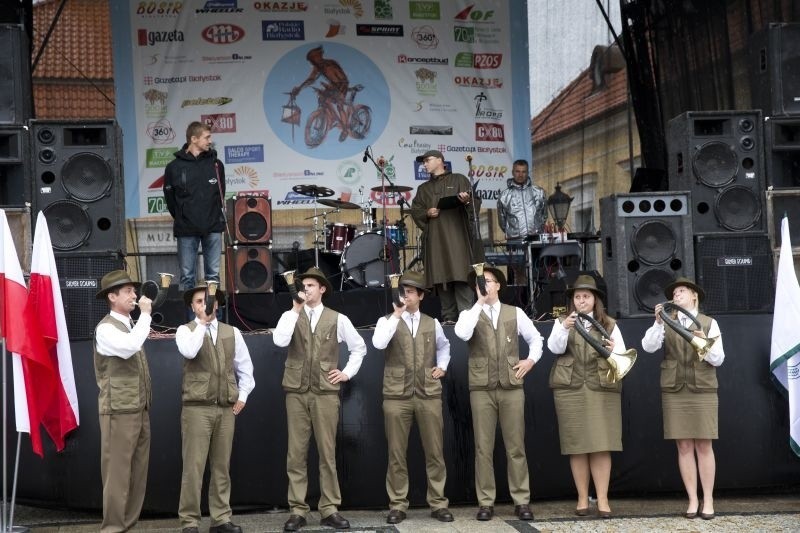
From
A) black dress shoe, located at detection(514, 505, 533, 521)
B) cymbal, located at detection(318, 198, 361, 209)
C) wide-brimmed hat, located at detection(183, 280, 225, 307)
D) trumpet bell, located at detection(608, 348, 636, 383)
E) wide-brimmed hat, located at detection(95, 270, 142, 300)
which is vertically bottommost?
black dress shoe, located at detection(514, 505, 533, 521)

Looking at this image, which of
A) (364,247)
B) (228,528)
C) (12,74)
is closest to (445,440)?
(228,528)

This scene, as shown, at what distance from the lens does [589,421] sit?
22.5 feet

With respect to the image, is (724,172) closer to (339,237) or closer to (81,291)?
(339,237)

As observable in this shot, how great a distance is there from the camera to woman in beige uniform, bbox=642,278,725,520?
6938 millimetres

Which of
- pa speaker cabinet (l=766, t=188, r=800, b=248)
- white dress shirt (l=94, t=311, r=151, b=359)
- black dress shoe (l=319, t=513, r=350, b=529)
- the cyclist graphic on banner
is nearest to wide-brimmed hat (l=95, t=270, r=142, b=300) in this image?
white dress shirt (l=94, t=311, r=151, b=359)

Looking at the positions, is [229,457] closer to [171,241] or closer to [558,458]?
[558,458]

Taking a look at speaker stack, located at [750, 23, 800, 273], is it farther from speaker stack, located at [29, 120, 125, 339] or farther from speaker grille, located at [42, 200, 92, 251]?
speaker grille, located at [42, 200, 92, 251]

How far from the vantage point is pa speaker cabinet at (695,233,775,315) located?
7.64m

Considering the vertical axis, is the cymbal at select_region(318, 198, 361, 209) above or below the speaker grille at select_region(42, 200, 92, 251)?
above

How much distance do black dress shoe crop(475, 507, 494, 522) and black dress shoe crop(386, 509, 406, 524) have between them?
472mm

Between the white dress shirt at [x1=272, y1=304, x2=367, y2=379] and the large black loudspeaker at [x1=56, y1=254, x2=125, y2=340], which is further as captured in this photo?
the large black loudspeaker at [x1=56, y1=254, x2=125, y2=340]

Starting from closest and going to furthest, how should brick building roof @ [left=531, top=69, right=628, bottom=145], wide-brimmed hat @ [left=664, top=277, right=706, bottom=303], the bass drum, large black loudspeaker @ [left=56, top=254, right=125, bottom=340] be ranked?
wide-brimmed hat @ [left=664, top=277, right=706, bottom=303] < large black loudspeaker @ [left=56, top=254, right=125, bottom=340] < the bass drum < brick building roof @ [left=531, top=69, right=628, bottom=145]

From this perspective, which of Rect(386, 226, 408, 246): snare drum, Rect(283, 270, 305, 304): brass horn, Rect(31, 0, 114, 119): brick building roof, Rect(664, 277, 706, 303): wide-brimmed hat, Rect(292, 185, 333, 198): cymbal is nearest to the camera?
Rect(283, 270, 305, 304): brass horn

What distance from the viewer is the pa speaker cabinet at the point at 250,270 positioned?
918cm
